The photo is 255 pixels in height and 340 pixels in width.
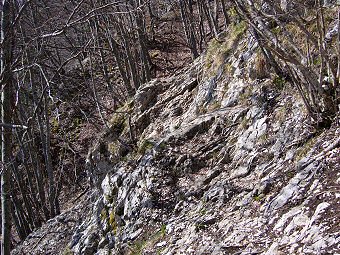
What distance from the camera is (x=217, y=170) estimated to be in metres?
5.36

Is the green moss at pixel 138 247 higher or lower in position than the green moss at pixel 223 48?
lower

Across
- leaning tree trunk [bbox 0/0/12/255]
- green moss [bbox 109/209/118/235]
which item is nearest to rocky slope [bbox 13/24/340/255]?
green moss [bbox 109/209/118/235]

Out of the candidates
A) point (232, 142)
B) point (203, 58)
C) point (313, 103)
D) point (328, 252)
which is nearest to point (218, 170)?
point (232, 142)

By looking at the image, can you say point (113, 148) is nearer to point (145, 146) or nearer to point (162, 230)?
point (145, 146)

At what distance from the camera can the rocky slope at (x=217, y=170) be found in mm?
3543

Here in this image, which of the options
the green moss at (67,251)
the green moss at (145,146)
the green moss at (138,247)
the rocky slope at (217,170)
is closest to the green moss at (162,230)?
the rocky slope at (217,170)

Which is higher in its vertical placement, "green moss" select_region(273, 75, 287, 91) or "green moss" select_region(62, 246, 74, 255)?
"green moss" select_region(273, 75, 287, 91)

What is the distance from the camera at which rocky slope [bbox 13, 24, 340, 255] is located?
3543 mm

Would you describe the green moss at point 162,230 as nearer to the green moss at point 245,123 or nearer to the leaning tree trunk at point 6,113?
the green moss at point 245,123

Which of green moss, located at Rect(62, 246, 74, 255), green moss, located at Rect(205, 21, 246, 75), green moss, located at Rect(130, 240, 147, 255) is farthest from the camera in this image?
green moss, located at Rect(205, 21, 246, 75)

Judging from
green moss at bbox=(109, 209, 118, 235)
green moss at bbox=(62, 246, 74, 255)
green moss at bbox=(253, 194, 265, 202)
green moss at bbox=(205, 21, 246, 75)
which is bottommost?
green moss at bbox=(62, 246, 74, 255)

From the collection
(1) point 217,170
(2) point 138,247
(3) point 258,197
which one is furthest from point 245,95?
(2) point 138,247

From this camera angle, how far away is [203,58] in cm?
784

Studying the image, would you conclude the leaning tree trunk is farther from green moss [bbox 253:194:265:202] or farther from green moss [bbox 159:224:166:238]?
green moss [bbox 253:194:265:202]
